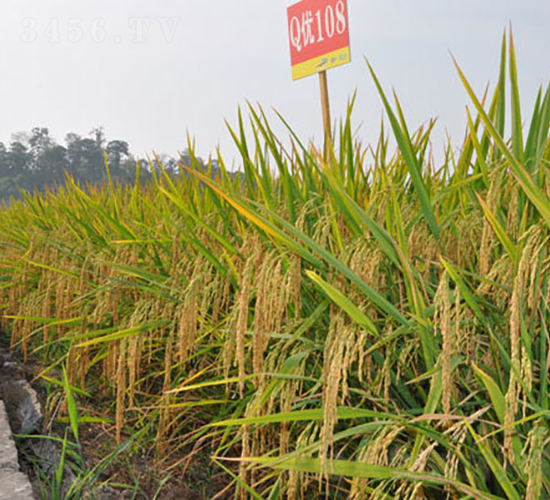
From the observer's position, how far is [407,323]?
5.23 ft

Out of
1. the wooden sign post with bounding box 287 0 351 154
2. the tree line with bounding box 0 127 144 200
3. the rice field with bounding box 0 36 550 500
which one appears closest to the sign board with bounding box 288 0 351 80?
the wooden sign post with bounding box 287 0 351 154

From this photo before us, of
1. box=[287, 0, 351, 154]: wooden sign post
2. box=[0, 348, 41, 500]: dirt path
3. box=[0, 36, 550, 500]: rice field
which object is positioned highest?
box=[287, 0, 351, 154]: wooden sign post

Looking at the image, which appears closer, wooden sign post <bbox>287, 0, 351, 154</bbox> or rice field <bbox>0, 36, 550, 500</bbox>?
rice field <bbox>0, 36, 550, 500</bbox>

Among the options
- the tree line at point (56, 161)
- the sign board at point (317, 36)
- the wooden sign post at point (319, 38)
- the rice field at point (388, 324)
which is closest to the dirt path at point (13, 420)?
the rice field at point (388, 324)

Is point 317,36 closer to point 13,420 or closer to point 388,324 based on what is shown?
point 13,420

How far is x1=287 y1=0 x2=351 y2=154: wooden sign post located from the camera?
5059 millimetres

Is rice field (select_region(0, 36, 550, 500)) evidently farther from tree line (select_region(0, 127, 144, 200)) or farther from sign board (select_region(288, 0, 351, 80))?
tree line (select_region(0, 127, 144, 200))

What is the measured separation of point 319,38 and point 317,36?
0.04 metres

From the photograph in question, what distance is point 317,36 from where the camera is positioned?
538cm

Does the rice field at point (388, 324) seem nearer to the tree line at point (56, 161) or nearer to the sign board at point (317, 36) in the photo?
the sign board at point (317, 36)

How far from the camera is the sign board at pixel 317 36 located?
5.09 metres

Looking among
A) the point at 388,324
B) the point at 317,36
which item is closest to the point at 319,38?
the point at 317,36

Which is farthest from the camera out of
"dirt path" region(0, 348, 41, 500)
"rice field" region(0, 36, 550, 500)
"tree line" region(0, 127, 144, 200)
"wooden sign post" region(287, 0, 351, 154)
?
"tree line" region(0, 127, 144, 200)

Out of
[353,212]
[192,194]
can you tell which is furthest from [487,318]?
[192,194]
